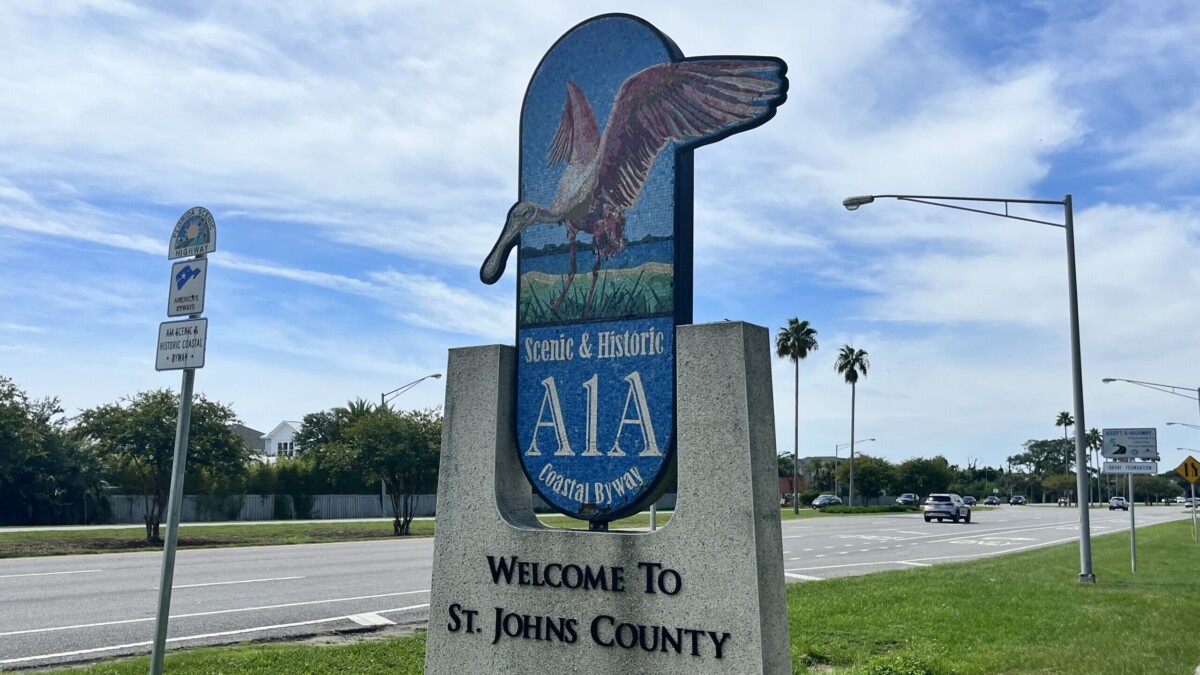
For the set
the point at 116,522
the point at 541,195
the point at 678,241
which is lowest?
the point at 116,522

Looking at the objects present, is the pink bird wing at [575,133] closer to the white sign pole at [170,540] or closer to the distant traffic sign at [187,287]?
the distant traffic sign at [187,287]

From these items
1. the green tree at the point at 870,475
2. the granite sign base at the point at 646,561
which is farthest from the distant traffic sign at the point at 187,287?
the green tree at the point at 870,475

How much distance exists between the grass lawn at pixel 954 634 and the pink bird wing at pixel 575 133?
16.2ft

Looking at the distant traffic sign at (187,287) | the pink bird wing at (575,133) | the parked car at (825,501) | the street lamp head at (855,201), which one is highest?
the street lamp head at (855,201)

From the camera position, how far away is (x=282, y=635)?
35.1 ft

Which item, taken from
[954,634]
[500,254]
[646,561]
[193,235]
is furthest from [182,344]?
[954,634]

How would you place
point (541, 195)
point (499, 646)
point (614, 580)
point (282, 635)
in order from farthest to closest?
point (282, 635) → point (541, 195) → point (499, 646) → point (614, 580)

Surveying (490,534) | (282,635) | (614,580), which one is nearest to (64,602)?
(282,635)

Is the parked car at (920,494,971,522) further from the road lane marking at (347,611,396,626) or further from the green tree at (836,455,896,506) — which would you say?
the green tree at (836,455,896,506)

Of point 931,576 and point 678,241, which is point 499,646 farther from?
point 931,576

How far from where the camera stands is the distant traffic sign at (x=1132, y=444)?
19625mm

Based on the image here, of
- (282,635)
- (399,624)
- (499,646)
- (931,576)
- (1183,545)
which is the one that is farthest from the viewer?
(1183,545)

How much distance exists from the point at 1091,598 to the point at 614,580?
37.7 feet

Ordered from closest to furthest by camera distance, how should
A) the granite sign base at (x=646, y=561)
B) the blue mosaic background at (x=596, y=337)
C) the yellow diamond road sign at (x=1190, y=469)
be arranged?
the granite sign base at (x=646, y=561), the blue mosaic background at (x=596, y=337), the yellow diamond road sign at (x=1190, y=469)
